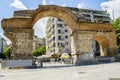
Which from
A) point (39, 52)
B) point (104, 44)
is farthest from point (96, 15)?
point (104, 44)

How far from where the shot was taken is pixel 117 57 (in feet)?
99.6

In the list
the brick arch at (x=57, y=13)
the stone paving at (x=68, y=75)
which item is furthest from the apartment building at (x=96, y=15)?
the stone paving at (x=68, y=75)

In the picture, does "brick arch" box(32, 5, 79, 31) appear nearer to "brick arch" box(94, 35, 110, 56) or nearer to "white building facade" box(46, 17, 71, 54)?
"brick arch" box(94, 35, 110, 56)

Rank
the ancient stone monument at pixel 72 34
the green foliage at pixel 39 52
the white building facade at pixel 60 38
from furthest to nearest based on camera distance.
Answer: the green foliage at pixel 39 52, the white building facade at pixel 60 38, the ancient stone monument at pixel 72 34

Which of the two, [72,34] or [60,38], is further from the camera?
[60,38]

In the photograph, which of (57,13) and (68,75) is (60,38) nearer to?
(57,13)

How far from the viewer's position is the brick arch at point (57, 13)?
2635 cm

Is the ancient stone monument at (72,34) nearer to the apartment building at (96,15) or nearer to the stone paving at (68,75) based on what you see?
the stone paving at (68,75)

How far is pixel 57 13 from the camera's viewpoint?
28.0 meters

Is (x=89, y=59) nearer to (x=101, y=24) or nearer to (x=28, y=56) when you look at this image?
(x=101, y=24)

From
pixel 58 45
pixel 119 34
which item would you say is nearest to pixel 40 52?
pixel 58 45

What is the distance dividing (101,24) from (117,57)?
527cm

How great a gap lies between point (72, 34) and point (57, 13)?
3.48 meters

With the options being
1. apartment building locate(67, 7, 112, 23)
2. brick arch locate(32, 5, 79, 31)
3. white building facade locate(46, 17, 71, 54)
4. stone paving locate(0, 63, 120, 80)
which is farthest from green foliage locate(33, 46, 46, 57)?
stone paving locate(0, 63, 120, 80)
